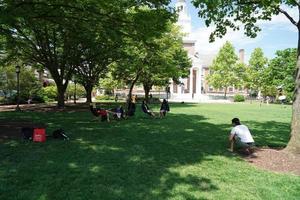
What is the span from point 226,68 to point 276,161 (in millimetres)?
69857

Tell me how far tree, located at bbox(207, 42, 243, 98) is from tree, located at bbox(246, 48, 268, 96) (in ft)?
8.86

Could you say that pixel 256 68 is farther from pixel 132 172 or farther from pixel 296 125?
pixel 132 172

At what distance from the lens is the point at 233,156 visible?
9562 millimetres

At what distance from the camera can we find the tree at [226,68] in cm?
7631

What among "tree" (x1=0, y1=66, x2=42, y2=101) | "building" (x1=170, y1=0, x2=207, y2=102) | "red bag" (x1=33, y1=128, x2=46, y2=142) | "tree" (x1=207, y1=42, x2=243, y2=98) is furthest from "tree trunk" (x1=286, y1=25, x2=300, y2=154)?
"tree" (x1=207, y1=42, x2=243, y2=98)

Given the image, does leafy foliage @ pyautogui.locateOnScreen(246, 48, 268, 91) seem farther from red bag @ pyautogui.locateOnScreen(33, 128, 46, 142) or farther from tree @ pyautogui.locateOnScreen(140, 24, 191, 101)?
red bag @ pyautogui.locateOnScreen(33, 128, 46, 142)

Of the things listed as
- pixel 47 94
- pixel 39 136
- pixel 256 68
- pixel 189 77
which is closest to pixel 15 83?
pixel 47 94

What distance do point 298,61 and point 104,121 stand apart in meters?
10.5

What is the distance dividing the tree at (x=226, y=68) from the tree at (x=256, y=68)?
106 inches

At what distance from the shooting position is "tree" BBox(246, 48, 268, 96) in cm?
7675

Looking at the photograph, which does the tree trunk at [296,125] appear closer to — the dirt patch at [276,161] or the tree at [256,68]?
the dirt patch at [276,161]

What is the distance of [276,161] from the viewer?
8.90m

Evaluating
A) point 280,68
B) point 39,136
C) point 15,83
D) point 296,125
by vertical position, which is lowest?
point 39,136

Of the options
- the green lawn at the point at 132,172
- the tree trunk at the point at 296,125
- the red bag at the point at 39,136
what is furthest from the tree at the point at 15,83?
the tree trunk at the point at 296,125
